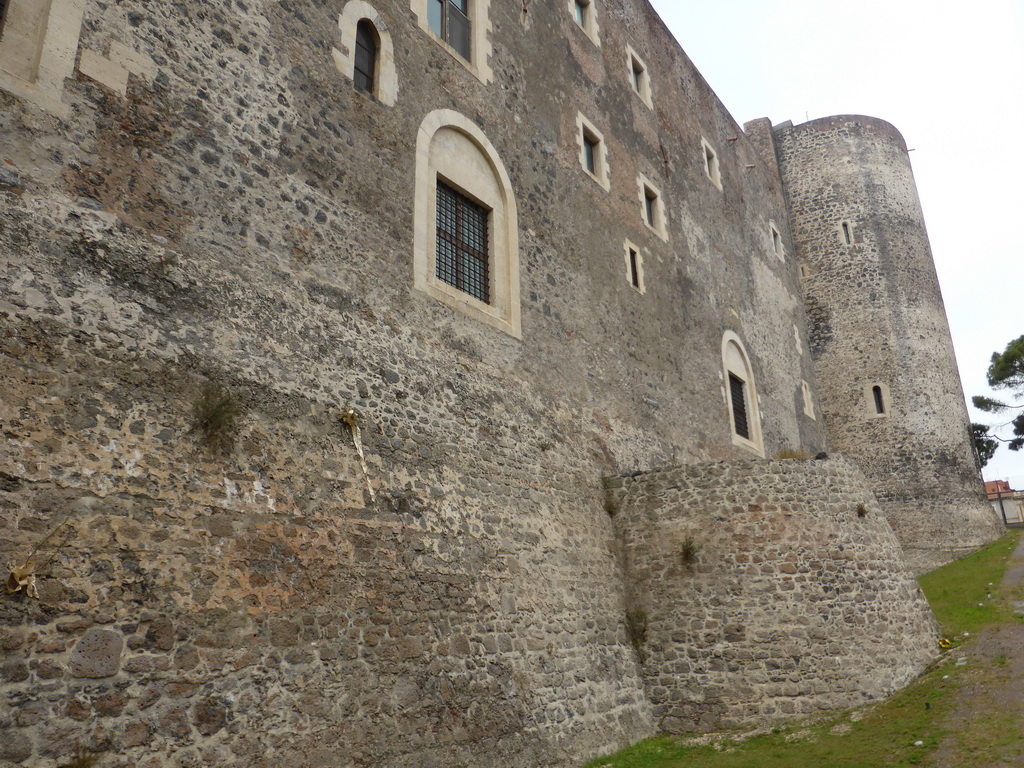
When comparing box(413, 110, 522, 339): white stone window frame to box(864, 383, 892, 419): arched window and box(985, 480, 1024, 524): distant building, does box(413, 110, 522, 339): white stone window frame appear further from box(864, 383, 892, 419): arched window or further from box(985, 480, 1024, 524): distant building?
box(985, 480, 1024, 524): distant building

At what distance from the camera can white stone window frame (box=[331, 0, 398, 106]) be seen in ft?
28.2

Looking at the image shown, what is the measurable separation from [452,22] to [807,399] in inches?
637

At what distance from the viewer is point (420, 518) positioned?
7.73m

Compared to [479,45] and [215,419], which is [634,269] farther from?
[215,419]

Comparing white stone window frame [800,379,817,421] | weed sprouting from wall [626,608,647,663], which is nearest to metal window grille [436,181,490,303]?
weed sprouting from wall [626,608,647,663]

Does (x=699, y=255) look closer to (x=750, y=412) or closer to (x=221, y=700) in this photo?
(x=750, y=412)

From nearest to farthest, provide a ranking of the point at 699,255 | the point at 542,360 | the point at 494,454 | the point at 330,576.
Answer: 1. the point at 330,576
2. the point at 494,454
3. the point at 542,360
4. the point at 699,255

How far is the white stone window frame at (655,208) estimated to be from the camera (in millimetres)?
14883

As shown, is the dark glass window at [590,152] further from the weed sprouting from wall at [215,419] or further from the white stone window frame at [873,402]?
the white stone window frame at [873,402]

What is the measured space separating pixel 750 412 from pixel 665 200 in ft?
17.8

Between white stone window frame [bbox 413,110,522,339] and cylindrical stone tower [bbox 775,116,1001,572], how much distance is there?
56.7 feet

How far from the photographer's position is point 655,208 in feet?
50.9

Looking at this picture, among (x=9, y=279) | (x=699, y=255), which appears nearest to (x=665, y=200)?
(x=699, y=255)

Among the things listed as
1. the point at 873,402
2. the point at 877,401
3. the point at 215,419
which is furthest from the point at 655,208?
the point at 877,401
